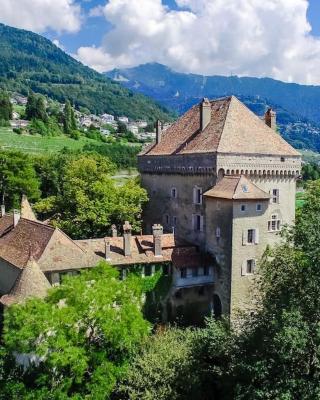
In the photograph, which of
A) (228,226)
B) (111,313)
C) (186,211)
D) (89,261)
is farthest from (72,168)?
(111,313)

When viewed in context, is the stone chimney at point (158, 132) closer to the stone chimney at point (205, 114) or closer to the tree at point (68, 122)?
the stone chimney at point (205, 114)

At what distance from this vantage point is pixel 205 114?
48.2 meters

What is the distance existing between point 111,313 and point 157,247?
1412cm

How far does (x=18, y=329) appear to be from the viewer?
25.7 m

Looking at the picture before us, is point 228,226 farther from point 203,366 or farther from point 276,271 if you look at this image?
point 203,366

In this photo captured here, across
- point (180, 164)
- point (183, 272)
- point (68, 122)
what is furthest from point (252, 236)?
point (68, 122)

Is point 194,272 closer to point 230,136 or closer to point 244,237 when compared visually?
point 244,237

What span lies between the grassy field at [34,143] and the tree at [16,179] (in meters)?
27.8

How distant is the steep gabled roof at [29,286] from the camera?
108 ft

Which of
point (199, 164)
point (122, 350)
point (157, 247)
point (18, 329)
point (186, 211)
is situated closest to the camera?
point (18, 329)

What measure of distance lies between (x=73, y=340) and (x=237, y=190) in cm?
1934

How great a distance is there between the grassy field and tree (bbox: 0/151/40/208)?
91.1 feet

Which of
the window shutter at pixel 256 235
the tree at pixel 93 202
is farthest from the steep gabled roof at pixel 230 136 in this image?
the window shutter at pixel 256 235

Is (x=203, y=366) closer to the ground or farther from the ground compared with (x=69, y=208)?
closer to the ground
